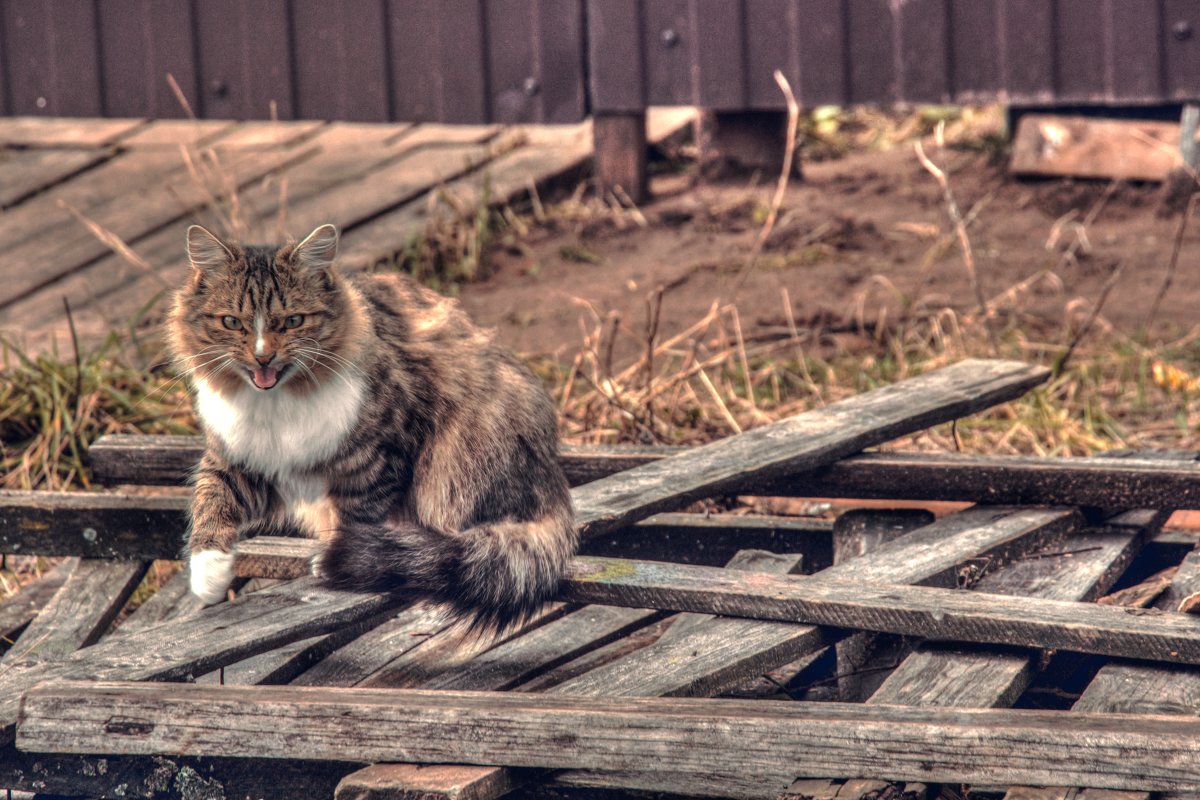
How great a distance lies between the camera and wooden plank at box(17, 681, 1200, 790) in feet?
7.43

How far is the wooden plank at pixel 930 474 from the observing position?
11.5ft

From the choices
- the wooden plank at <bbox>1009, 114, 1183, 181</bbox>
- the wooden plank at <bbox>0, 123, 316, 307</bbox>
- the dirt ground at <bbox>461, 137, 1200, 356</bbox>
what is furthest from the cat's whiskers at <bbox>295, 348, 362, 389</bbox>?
the wooden plank at <bbox>1009, 114, 1183, 181</bbox>

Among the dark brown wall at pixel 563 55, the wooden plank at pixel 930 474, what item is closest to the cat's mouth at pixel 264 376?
the wooden plank at pixel 930 474

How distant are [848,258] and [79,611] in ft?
11.9

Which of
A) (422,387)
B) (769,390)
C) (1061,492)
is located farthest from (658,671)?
(769,390)

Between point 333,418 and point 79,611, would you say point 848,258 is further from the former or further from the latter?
point 79,611

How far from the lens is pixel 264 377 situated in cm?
299

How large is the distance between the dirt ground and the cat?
228cm

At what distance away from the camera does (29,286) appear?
6.16 metres

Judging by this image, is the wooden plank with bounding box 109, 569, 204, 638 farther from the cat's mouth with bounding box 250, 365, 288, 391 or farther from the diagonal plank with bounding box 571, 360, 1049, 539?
the diagonal plank with bounding box 571, 360, 1049, 539

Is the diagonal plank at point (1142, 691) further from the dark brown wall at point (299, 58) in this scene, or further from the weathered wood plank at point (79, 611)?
the dark brown wall at point (299, 58)

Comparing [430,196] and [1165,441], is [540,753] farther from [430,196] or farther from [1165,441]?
[430,196]

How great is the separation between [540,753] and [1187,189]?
4.83 m

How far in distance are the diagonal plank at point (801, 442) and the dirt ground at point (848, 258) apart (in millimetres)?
1202
